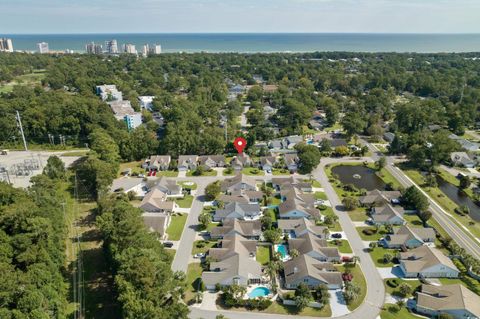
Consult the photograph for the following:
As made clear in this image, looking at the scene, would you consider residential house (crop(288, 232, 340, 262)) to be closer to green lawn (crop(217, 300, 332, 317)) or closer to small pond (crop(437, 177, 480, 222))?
green lawn (crop(217, 300, 332, 317))

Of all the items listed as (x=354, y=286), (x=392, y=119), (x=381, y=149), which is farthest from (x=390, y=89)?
(x=354, y=286)

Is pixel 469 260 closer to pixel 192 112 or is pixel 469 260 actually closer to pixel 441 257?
pixel 441 257

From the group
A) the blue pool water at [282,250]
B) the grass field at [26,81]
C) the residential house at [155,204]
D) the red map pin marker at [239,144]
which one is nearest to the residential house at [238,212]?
the residential house at [155,204]

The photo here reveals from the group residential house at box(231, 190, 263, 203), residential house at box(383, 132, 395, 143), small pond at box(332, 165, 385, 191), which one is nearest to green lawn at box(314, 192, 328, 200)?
small pond at box(332, 165, 385, 191)

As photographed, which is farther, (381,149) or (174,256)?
(381,149)

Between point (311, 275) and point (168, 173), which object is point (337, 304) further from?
point (168, 173)

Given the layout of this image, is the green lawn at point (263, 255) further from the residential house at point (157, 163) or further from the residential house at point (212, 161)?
the residential house at point (157, 163)
